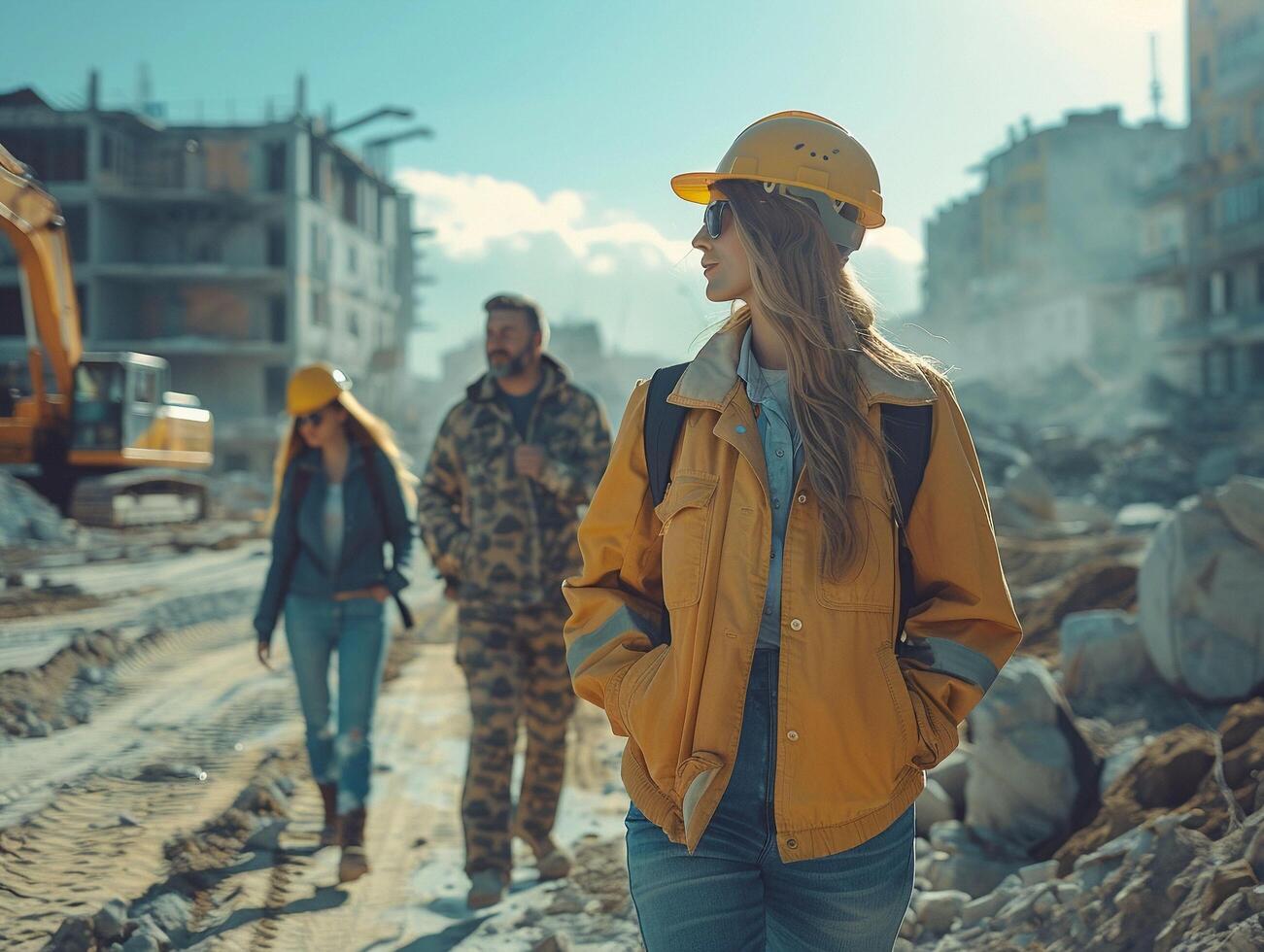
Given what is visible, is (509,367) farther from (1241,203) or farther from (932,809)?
(1241,203)

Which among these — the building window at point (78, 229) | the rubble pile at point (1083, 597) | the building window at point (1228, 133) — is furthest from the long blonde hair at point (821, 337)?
the building window at point (78, 229)

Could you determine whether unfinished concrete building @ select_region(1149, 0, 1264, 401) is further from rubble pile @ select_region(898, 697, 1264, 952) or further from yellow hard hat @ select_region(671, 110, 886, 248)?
yellow hard hat @ select_region(671, 110, 886, 248)

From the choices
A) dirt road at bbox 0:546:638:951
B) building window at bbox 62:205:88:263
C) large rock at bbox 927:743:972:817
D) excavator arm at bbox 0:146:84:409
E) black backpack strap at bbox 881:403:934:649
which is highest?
building window at bbox 62:205:88:263

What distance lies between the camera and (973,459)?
7.47 ft

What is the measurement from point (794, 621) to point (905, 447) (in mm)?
388

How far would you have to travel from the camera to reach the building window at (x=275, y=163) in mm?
50406

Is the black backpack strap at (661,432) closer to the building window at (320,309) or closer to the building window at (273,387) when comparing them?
the building window at (273,387)

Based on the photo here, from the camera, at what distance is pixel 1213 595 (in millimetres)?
6164

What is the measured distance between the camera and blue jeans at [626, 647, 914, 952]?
6.90 feet

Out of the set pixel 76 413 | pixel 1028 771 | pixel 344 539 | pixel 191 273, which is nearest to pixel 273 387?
pixel 191 273

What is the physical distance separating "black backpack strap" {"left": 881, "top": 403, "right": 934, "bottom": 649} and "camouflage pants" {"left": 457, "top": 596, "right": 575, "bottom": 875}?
2952 mm

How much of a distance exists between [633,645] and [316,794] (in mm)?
4879

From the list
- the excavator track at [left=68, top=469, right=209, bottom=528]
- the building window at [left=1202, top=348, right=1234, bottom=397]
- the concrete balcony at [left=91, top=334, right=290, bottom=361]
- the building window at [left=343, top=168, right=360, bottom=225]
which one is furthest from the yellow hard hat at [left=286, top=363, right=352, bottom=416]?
the building window at [left=343, top=168, right=360, bottom=225]

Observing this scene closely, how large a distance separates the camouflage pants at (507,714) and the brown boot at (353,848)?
63 centimetres
